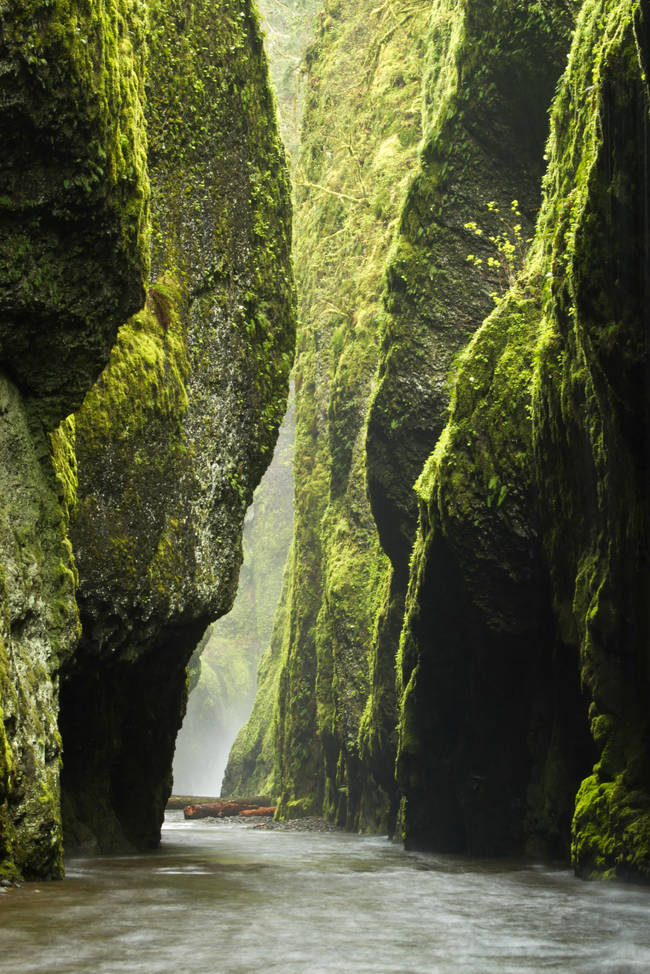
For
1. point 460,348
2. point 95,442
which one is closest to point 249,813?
point 460,348

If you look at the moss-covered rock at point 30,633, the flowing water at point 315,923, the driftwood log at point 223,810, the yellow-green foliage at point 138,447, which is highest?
the yellow-green foliage at point 138,447

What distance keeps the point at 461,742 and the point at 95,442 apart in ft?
26.5

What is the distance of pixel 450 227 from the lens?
17.3 meters

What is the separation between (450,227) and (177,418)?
24.9 ft

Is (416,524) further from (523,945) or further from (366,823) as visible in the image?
(523,945)

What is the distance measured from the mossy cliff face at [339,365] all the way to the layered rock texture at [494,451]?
0.37 ft

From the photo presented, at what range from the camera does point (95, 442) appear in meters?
10.8

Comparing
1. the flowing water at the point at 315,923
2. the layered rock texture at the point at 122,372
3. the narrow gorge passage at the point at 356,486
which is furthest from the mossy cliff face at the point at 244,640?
the flowing water at the point at 315,923

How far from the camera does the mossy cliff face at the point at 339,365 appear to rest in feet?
76.3

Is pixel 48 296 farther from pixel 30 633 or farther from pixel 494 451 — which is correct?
pixel 494 451

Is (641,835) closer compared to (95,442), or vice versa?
(641,835)

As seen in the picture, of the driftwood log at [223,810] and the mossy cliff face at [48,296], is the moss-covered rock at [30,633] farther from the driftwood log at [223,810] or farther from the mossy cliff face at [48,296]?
the driftwood log at [223,810]

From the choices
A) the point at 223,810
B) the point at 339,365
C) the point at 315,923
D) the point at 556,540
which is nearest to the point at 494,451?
the point at 556,540

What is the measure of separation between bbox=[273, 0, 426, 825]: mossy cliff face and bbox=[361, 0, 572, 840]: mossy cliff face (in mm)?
3952
